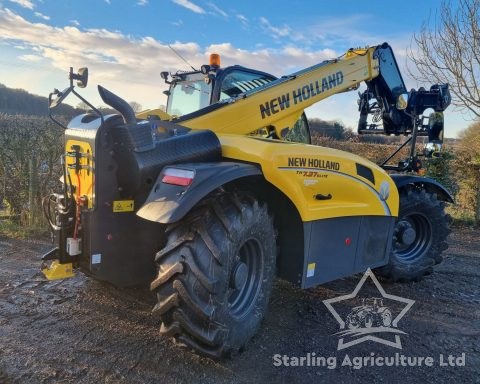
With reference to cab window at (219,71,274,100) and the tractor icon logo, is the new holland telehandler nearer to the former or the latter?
cab window at (219,71,274,100)

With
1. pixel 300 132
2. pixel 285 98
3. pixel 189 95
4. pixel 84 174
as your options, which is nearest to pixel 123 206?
pixel 84 174

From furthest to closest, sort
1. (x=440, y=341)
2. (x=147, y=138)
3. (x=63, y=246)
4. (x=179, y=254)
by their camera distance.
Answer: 1. (x=440, y=341)
2. (x=63, y=246)
3. (x=147, y=138)
4. (x=179, y=254)

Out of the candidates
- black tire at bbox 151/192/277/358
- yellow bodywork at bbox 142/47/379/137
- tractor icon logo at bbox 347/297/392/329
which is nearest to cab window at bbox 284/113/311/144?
yellow bodywork at bbox 142/47/379/137

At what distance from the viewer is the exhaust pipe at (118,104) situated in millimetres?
3061

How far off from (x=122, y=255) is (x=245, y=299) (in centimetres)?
100

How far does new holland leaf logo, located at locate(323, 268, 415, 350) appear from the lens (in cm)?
363

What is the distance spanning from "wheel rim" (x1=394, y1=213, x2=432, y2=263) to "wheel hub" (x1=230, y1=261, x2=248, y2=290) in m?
2.51

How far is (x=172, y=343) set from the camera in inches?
132

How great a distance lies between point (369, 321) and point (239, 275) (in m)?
1.55

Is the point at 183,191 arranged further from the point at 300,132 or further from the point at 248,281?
the point at 300,132

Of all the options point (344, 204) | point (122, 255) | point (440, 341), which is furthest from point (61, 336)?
point (440, 341)

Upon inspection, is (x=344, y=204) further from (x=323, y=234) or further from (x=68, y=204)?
(x=68, y=204)

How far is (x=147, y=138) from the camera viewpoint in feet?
10.3

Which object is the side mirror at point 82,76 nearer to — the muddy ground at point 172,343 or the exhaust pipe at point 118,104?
the exhaust pipe at point 118,104
